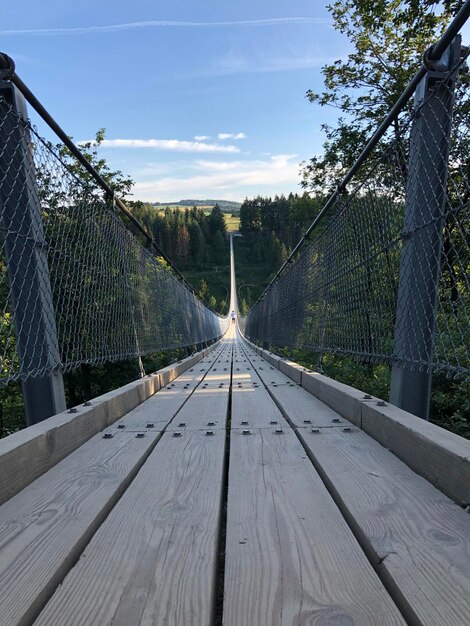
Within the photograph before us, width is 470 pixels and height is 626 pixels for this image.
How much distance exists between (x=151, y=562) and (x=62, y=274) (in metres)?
1.75

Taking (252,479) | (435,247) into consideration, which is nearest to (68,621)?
(252,479)

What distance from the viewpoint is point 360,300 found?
2.73m

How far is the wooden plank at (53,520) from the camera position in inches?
29.6

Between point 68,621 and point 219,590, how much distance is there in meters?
0.27

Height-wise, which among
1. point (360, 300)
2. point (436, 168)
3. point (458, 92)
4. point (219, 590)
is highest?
point (458, 92)

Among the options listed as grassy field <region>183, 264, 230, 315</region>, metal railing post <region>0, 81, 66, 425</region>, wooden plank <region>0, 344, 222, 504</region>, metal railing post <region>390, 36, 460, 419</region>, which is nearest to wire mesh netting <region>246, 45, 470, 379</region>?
metal railing post <region>390, 36, 460, 419</region>

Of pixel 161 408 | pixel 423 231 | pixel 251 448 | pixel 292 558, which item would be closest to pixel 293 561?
pixel 292 558

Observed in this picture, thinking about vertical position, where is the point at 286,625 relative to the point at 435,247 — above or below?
below

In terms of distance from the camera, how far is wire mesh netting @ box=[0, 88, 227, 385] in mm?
1653

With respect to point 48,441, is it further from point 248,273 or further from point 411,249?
point 248,273

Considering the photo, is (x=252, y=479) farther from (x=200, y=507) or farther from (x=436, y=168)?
(x=436, y=168)

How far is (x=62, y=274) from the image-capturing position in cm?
230

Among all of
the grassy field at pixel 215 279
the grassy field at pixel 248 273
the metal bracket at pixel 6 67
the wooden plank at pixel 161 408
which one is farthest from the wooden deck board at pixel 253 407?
the grassy field at pixel 215 279

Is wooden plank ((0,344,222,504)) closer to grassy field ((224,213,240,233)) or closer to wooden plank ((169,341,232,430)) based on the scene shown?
wooden plank ((169,341,232,430))
